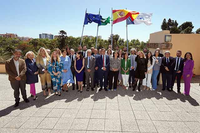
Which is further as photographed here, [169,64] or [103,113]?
[169,64]

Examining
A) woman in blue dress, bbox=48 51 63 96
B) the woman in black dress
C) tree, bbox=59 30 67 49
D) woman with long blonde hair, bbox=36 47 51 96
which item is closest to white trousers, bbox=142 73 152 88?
the woman in black dress

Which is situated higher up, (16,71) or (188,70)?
(16,71)

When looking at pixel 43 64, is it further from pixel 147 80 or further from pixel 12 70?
pixel 147 80

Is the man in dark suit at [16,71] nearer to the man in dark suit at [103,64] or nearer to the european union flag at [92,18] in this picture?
the man in dark suit at [103,64]

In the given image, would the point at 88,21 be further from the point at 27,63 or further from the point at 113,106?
the point at 113,106

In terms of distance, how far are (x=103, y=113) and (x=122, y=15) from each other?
24.7 ft

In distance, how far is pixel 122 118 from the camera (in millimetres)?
3311

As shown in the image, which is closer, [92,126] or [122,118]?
[92,126]

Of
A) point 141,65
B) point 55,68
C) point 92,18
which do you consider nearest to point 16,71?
Result: point 55,68

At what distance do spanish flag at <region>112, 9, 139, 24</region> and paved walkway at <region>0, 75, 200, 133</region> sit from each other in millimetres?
5967

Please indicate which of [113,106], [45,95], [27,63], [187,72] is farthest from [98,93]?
[187,72]

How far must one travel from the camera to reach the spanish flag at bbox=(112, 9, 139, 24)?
855 cm

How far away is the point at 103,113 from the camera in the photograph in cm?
356

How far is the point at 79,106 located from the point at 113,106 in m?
1.13
